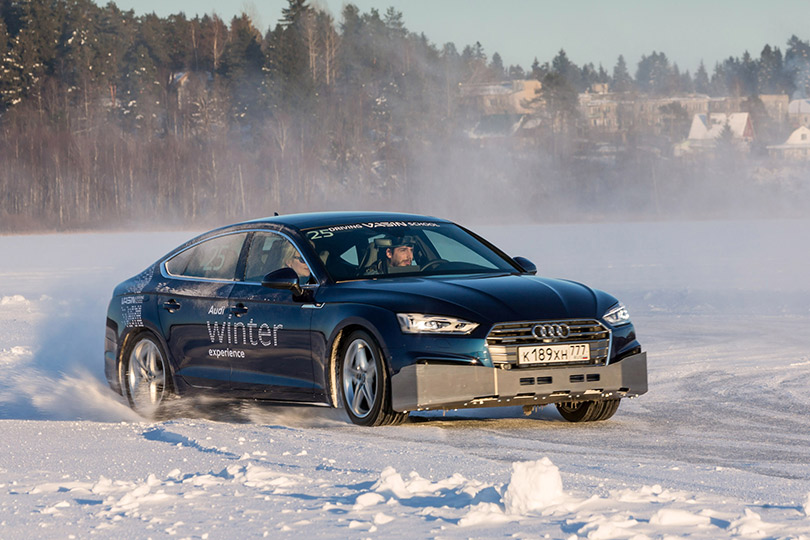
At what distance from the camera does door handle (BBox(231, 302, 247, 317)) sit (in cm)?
966

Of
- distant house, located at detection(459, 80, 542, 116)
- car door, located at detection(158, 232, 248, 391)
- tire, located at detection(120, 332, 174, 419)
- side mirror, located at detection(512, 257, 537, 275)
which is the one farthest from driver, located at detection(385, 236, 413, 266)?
distant house, located at detection(459, 80, 542, 116)

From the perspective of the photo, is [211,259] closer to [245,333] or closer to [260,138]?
[245,333]

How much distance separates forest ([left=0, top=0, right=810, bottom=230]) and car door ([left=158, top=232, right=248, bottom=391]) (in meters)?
92.5

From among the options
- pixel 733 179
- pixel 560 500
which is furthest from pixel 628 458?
pixel 733 179

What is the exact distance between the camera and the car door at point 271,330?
9.22 meters

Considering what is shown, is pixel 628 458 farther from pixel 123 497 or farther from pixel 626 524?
pixel 123 497

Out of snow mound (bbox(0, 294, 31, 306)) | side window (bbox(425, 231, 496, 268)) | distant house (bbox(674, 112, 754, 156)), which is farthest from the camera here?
distant house (bbox(674, 112, 754, 156))

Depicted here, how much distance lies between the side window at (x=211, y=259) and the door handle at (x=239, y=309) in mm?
306

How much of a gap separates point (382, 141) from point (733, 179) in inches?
1659

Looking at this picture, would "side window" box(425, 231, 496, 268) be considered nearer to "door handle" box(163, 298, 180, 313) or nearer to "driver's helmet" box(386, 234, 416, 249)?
"driver's helmet" box(386, 234, 416, 249)

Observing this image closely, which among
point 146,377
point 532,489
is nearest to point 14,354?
point 146,377

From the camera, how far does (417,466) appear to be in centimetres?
686

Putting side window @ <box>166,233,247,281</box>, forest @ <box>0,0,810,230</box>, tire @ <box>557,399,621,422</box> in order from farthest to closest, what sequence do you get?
forest @ <box>0,0,810,230</box> < side window @ <box>166,233,247,281</box> < tire @ <box>557,399,621,422</box>

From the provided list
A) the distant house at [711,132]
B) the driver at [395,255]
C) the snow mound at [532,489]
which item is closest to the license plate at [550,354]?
the driver at [395,255]
